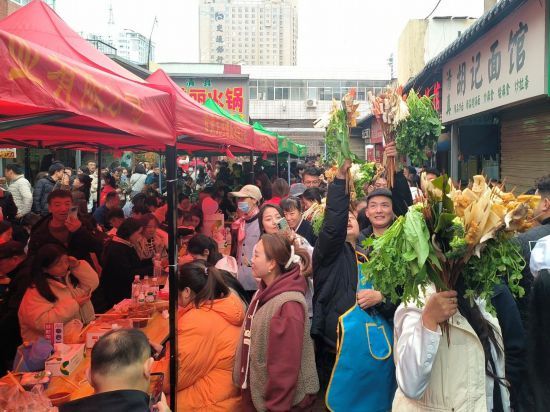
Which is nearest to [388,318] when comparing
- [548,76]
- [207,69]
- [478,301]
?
[478,301]

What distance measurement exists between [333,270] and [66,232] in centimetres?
369

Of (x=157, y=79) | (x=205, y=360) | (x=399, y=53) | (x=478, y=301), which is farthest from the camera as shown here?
(x=399, y=53)

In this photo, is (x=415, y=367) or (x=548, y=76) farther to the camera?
(x=548, y=76)

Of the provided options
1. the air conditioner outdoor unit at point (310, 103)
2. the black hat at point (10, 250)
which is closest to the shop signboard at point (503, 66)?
the black hat at point (10, 250)

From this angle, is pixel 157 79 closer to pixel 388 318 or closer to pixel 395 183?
pixel 395 183

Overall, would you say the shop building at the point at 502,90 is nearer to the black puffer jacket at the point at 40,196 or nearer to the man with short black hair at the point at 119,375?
the man with short black hair at the point at 119,375

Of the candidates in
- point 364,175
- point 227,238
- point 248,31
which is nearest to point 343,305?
point 364,175

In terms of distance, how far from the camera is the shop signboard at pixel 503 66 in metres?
6.53

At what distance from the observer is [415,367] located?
2.22 m

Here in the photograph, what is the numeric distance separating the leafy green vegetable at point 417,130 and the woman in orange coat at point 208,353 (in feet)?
5.50

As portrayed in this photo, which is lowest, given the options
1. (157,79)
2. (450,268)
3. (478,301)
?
(478,301)

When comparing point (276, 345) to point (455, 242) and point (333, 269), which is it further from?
point (455, 242)

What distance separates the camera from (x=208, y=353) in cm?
325

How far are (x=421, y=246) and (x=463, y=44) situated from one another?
27.8 ft
